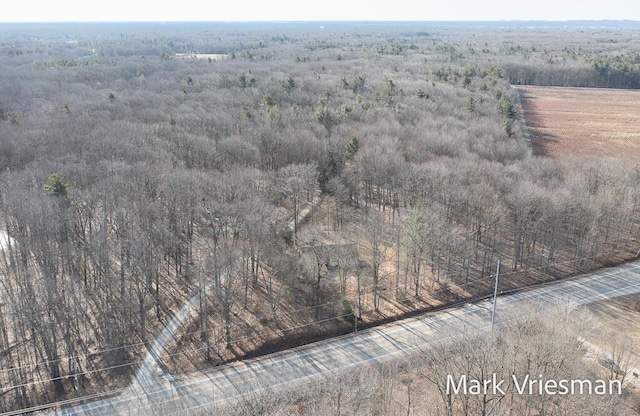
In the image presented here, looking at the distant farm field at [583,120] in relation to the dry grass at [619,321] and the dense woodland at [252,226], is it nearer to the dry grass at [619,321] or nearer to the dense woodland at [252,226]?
the dense woodland at [252,226]

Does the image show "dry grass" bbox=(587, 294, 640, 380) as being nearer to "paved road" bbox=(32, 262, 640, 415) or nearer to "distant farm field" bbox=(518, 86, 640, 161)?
"paved road" bbox=(32, 262, 640, 415)

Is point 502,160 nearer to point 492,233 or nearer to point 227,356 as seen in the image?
point 492,233

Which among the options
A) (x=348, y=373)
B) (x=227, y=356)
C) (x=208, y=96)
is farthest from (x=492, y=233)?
(x=208, y=96)

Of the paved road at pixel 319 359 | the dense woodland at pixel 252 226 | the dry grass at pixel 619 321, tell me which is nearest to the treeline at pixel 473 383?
the paved road at pixel 319 359

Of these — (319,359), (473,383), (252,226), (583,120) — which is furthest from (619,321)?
(583,120)

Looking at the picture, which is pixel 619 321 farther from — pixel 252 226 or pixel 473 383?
pixel 252 226
